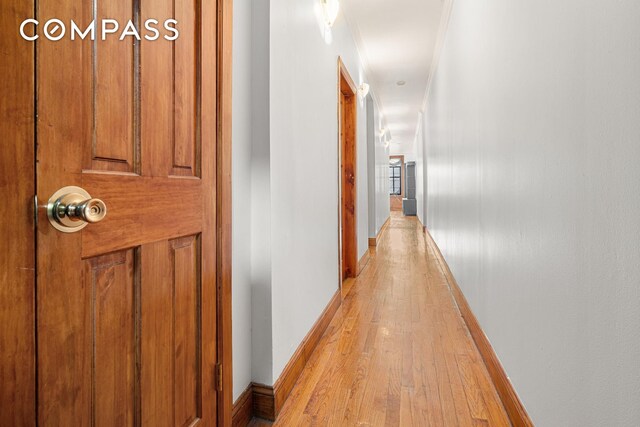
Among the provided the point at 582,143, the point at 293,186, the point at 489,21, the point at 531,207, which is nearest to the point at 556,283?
the point at 531,207

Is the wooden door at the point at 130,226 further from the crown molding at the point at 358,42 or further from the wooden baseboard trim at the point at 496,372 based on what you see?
the crown molding at the point at 358,42

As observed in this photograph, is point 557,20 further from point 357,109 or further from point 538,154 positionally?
point 357,109

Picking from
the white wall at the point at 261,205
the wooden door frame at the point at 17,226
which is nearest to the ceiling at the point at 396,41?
the white wall at the point at 261,205

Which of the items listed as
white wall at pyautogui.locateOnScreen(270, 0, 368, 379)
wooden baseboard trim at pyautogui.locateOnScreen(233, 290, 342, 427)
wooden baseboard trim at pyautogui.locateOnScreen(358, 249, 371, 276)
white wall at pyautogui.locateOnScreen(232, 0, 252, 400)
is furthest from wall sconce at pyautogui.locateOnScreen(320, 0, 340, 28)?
wooden baseboard trim at pyautogui.locateOnScreen(358, 249, 371, 276)

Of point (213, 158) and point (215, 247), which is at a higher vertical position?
point (213, 158)

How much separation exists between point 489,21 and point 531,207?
1.13m

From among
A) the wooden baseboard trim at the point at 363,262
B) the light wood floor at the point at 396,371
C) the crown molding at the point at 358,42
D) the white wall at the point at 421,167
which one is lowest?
the light wood floor at the point at 396,371

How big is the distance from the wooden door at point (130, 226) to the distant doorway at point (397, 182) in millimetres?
13639

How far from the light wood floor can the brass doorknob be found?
45.8 inches

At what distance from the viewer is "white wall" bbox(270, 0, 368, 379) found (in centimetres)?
158

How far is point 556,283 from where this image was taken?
3.42ft

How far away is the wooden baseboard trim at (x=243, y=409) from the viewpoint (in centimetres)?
135

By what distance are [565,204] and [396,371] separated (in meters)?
1.23

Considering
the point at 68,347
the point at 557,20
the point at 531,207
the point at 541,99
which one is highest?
the point at 557,20
